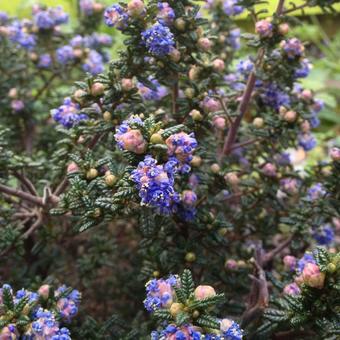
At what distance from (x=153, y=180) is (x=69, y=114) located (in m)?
0.67

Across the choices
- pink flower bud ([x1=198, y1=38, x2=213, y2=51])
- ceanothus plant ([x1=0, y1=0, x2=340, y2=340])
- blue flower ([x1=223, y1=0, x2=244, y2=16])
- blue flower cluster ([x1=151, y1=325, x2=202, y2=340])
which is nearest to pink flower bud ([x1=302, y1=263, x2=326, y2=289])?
ceanothus plant ([x1=0, y1=0, x2=340, y2=340])

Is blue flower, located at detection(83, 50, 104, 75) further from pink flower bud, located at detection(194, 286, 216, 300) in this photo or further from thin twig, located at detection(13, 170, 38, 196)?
pink flower bud, located at detection(194, 286, 216, 300)

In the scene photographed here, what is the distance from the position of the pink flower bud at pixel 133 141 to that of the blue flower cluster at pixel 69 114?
1.69 ft

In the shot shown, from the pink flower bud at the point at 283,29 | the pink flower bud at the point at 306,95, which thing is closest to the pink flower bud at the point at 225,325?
the pink flower bud at the point at 283,29

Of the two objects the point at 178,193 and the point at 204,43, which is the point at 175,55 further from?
the point at 178,193

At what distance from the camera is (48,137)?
8.41ft

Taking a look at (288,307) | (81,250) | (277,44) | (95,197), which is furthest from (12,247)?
(277,44)

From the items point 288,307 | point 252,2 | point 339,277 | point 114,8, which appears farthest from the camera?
point 252,2

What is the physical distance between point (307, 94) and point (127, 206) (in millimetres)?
1088

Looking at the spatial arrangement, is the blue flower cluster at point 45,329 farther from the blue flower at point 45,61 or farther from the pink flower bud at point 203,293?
the blue flower at point 45,61

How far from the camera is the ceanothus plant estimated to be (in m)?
1.33

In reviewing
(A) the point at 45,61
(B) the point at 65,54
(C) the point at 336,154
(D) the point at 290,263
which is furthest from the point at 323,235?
(A) the point at 45,61

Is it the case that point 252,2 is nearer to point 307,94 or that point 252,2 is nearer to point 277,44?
point 277,44

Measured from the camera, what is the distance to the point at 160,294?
1304mm
